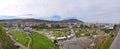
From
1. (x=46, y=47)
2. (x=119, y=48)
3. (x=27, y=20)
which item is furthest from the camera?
(x=27, y=20)

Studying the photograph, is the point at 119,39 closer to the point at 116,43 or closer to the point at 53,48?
the point at 116,43

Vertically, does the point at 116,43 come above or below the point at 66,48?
above

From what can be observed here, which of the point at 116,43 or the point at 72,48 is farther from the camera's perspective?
the point at 72,48

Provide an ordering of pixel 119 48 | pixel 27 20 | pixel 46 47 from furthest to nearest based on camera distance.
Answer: pixel 27 20
pixel 46 47
pixel 119 48

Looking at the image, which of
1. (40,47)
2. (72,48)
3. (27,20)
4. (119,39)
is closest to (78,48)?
(72,48)

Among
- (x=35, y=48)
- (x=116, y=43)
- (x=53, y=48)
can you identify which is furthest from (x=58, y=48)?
(x=116, y=43)

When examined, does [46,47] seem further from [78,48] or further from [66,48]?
[78,48]

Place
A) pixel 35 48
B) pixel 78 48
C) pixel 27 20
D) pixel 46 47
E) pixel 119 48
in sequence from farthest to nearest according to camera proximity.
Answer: pixel 27 20, pixel 78 48, pixel 46 47, pixel 35 48, pixel 119 48

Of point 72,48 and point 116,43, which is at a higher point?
point 116,43

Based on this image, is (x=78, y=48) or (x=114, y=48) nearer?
(x=114, y=48)
